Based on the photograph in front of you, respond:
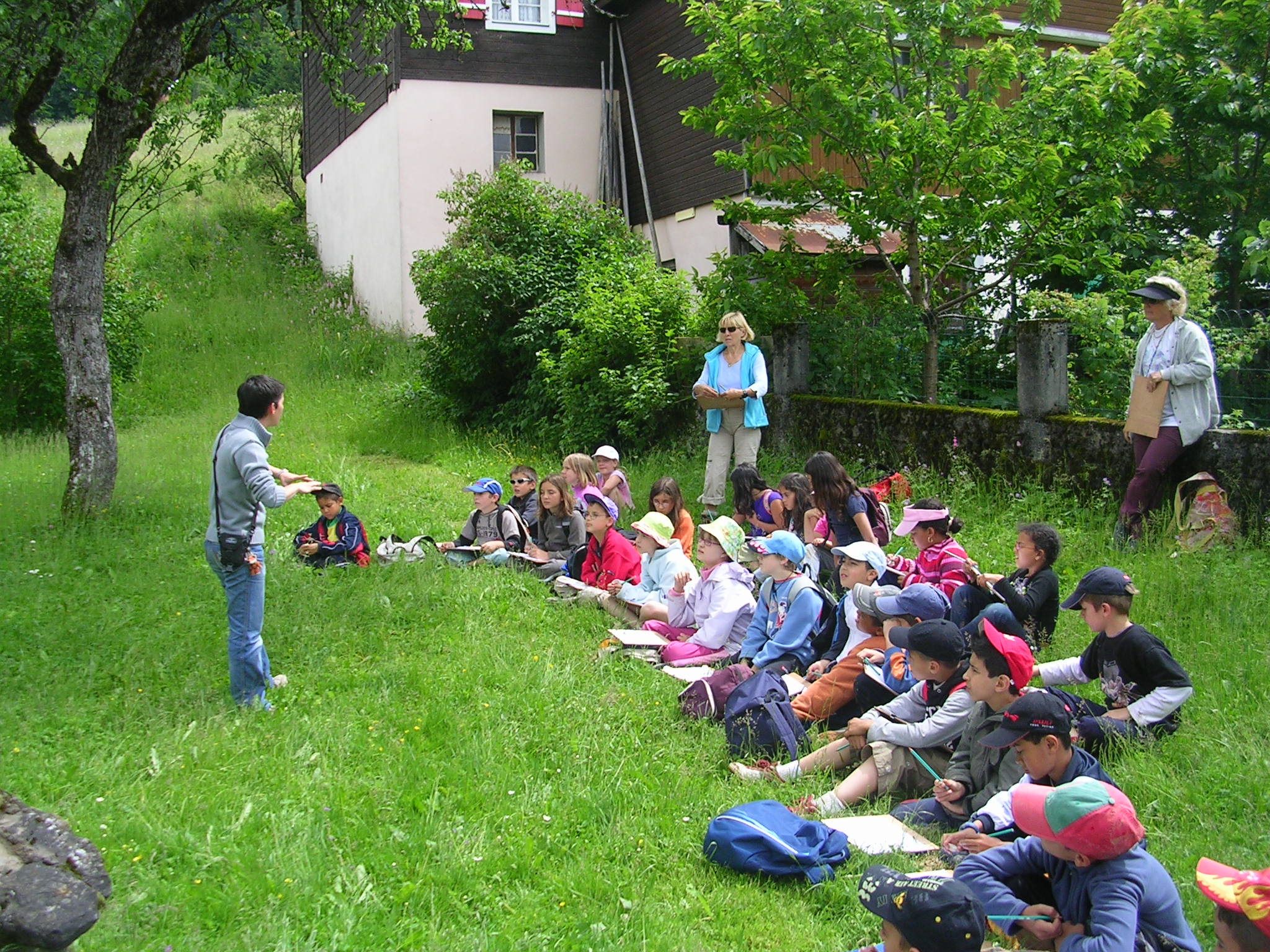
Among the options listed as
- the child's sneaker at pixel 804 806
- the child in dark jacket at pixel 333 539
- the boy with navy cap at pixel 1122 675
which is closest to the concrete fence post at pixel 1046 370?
the boy with navy cap at pixel 1122 675

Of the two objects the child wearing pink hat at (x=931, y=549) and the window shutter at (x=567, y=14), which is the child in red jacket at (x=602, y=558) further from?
the window shutter at (x=567, y=14)

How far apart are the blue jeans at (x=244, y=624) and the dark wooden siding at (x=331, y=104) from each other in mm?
16380

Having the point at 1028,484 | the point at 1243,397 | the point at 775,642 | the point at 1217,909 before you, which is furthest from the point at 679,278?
the point at 1217,909

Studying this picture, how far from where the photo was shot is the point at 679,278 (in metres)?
13.9

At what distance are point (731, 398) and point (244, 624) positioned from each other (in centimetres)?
556

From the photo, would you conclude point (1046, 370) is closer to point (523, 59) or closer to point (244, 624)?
point (244, 624)

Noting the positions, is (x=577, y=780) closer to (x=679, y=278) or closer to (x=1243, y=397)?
(x=1243, y=397)

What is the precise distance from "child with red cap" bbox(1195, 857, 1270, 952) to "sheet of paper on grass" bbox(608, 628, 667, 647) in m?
4.54

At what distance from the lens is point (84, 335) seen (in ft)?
33.2

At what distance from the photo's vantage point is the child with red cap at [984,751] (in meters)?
4.66

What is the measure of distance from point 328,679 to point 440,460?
26.4 feet

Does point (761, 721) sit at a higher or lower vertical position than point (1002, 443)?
lower

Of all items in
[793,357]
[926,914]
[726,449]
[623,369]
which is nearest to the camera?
[926,914]

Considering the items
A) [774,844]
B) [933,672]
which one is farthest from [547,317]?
[774,844]
